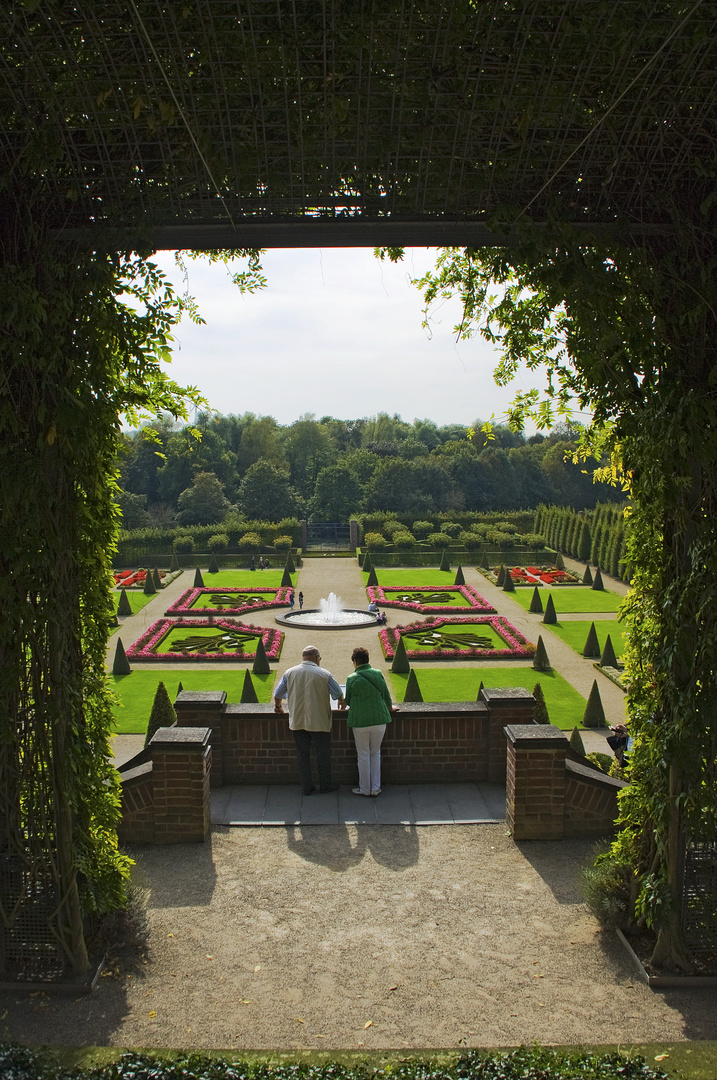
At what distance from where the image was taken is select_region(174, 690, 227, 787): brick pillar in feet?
23.6

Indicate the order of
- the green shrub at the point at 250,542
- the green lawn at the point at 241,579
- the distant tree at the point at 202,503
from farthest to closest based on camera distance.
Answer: the distant tree at the point at 202,503, the green shrub at the point at 250,542, the green lawn at the point at 241,579

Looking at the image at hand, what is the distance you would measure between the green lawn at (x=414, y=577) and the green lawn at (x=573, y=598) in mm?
3172

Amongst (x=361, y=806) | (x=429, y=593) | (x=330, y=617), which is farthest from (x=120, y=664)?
(x=429, y=593)

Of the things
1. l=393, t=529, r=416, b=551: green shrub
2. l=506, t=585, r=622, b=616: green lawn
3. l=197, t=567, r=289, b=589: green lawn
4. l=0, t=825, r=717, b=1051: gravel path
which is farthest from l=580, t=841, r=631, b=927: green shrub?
l=393, t=529, r=416, b=551: green shrub

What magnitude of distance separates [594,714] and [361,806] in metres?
8.49

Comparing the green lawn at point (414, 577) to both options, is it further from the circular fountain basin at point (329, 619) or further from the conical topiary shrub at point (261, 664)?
the conical topiary shrub at point (261, 664)

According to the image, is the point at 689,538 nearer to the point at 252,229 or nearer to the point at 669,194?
the point at 669,194

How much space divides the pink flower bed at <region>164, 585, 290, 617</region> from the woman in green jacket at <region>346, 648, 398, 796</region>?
711 inches

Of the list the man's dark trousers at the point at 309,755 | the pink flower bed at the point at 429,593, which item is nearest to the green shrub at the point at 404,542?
the pink flower bed at the point at 429,593

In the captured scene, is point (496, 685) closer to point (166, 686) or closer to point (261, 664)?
point (261, 664)

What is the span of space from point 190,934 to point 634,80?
5069 millimetres

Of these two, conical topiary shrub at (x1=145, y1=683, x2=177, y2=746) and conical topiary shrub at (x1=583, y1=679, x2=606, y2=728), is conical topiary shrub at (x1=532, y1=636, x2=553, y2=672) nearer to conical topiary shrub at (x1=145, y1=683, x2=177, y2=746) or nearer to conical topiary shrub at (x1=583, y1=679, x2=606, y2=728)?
conical topiary shrub at (x1=583, y1=679, x2=606, y2=728)

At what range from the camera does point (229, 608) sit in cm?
2533

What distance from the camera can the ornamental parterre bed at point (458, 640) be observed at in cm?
1911
